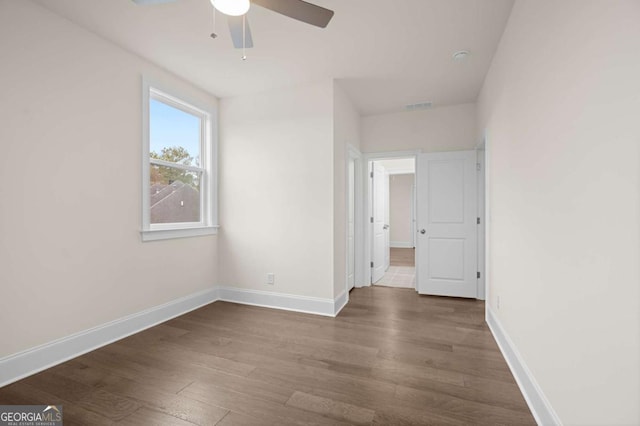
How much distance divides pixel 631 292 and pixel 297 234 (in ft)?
9.81

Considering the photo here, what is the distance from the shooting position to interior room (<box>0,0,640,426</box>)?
1.30 meters

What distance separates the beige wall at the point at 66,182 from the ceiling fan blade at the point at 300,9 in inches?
74.6

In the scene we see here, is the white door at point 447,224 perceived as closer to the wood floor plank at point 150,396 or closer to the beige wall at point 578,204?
the beige wall at point 578,204

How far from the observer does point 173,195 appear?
3523 mm

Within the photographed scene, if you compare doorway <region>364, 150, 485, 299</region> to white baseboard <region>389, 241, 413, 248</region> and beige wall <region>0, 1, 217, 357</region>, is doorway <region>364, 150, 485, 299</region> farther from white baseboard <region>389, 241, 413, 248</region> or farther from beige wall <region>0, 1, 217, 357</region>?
white baseboard <region>389, 241, 413, 248</region>

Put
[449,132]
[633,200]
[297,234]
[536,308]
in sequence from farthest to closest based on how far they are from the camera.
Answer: [449,132]
[297,234]
[536,308]
[633,200]

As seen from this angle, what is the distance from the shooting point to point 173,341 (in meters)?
2.76

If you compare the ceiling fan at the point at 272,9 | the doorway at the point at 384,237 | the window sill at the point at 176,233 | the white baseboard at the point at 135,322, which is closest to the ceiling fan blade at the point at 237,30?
the ceiling fan at the point at 272,9

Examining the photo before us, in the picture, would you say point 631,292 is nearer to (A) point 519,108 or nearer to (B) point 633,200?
(B) point 633,200

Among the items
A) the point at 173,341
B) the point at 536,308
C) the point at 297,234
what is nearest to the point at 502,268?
the point at 536,308

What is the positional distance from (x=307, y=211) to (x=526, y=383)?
2.53 meters

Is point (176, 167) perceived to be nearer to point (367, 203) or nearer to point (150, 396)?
point (150, 396)

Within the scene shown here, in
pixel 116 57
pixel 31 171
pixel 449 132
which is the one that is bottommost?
pixel 31 171
